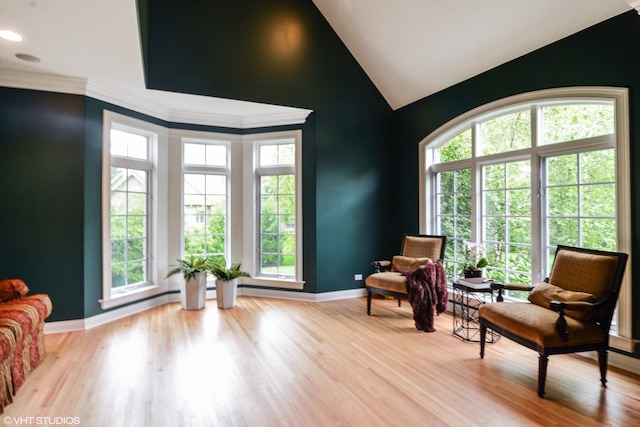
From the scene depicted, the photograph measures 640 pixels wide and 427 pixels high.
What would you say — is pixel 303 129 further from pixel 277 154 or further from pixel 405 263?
pixel 405 263

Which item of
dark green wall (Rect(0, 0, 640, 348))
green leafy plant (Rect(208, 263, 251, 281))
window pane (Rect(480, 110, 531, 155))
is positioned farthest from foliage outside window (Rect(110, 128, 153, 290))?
window pane (Rect(480, 110, 531, 155))

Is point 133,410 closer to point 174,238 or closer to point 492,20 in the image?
point 174,238

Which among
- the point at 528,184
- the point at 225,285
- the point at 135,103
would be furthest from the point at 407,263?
the point at 135,103

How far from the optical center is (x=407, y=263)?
14.7ft

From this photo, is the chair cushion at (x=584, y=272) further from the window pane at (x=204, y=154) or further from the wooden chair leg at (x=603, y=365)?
the window pane at (x=204, y=154)

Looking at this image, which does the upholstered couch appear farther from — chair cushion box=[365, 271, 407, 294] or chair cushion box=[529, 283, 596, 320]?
chair cushion box=[529, 283, 596, 320]

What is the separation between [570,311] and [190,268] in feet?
13.7

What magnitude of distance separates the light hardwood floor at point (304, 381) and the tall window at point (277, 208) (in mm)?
1498

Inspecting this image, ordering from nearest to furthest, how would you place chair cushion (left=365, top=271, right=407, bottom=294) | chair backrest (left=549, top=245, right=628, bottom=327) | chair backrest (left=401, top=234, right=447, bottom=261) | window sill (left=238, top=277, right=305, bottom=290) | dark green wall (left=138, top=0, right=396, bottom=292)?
chair backrest (left=549, top=245, right=628, bottom=327) < chair cushion (left=365, top=271, right=407, bottom=294) < dark green wall (left=138, top=0, right=396, bottom=292) < chair backrest (left=401, top=234, right=447, bottom=261) < window sill (left=238, top=277, right=305, bottom=290)

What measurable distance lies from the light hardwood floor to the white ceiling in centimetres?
269

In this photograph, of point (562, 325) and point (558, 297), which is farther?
point (558, 297)

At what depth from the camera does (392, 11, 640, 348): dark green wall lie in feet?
9.37

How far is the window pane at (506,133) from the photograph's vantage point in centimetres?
384

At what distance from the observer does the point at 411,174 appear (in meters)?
5.31
